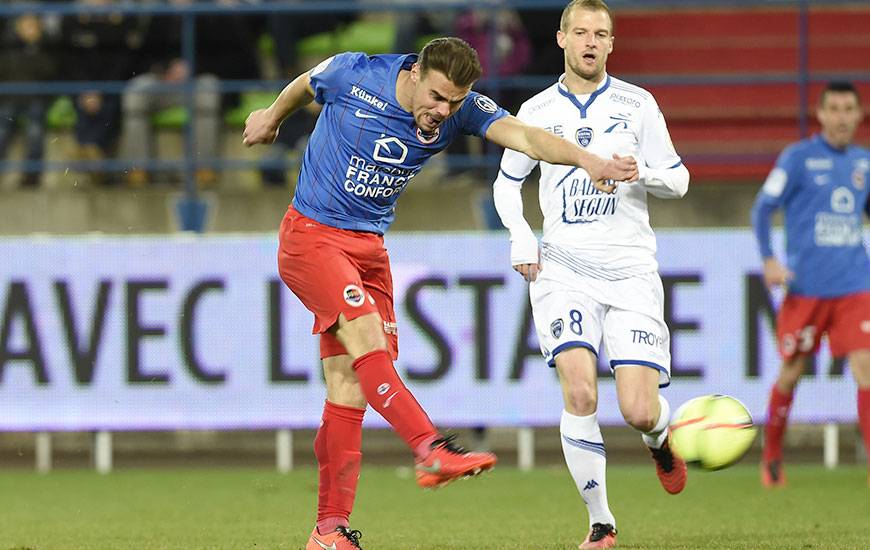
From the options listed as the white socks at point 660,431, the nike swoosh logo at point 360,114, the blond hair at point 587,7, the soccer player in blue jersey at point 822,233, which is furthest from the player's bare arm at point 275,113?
the soccer player in blue jersey at point 822,233

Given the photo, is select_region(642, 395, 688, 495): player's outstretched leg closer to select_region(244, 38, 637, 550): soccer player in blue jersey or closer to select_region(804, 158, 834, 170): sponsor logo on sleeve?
select_region(244, 38, 637, 550): soccer player in blue jersey

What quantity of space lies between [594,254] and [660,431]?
82 cm

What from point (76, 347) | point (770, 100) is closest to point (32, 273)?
point (76, 347)

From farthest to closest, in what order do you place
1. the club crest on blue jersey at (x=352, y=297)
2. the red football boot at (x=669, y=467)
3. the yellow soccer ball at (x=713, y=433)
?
the red football boot at (x=669, y=467)
the yellow soccer ball at (x=713, y=433)
the club crest on blue jersey at (x=352, y=297)

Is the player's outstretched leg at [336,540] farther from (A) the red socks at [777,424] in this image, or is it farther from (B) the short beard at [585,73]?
(A) the red socks at [777,424]

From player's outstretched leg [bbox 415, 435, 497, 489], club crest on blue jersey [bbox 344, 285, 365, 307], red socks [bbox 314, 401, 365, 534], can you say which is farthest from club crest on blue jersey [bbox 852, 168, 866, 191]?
player's outstretched leg [bbox 415, 435, 497, 489]

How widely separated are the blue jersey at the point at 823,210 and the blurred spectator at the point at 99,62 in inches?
222

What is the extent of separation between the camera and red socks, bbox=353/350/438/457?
5695 mm

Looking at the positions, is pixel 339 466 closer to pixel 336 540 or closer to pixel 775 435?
pixel 336 540

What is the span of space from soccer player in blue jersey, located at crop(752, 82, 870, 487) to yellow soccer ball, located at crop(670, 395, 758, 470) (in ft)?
9.30

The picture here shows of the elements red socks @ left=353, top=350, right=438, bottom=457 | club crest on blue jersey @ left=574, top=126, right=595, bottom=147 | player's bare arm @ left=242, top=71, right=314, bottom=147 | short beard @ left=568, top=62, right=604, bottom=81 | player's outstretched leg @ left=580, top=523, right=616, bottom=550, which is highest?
short beard @ left=568, top=62, right=604, bottom=81

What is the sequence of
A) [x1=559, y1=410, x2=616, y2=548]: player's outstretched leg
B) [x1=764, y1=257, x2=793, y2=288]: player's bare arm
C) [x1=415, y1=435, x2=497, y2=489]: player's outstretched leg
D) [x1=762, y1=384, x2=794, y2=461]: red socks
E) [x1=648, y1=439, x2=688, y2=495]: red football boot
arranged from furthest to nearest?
[x1=762, y1=384, x2=794, y2=461]: red socks → [x1=764, y1=257, x2=793, y2=288]: player's bare arm → [x1=648, y1=439, x2=688, y2=495]: red football boot → [x1=559, y1=410, x2=616, y2=548]: player's outstretched leg → [x1=415, y1=435, x2=497, y2=489]: player's outstretched leg

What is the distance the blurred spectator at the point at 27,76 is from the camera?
1284cm

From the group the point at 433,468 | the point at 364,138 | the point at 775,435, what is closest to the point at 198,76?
the point at 775,435
